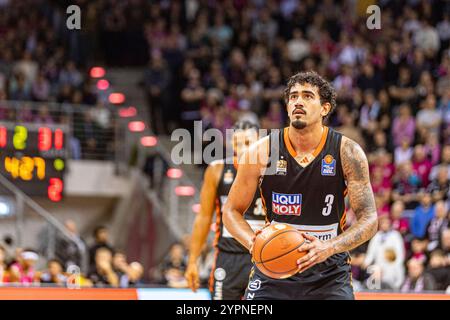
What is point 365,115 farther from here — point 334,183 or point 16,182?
point 334,183

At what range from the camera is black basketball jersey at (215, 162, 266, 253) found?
8016 mm

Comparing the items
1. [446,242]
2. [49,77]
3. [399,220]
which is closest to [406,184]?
[399,220]

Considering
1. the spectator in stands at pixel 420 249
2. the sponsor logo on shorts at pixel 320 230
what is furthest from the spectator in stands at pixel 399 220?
the sponsor logo on shorts at pixel 320 230

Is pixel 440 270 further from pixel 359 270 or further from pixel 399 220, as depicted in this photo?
pixel 399 220

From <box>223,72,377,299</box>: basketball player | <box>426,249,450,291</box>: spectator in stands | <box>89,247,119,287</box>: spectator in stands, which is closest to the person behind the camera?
<box>223,72,377,299</box>: basketball player

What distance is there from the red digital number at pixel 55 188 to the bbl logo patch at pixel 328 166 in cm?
912

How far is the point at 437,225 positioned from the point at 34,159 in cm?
619

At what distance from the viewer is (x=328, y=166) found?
6199 mm

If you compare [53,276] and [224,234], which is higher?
[224,234]

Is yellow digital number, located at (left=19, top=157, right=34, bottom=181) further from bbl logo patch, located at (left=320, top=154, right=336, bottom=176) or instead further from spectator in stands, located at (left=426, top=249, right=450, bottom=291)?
bbl logo patch, located at (left=320, top=154, right=336, bottom=176)

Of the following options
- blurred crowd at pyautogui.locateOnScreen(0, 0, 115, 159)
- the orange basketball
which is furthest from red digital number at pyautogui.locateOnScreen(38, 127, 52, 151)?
the orange basketball

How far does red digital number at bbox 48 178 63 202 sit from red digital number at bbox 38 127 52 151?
1.69 feet

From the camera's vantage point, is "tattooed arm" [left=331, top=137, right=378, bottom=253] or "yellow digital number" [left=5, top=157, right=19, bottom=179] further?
"yellow digital number" [left=5, top=157, right=19, bottom=179]

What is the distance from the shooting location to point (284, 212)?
6188mm
